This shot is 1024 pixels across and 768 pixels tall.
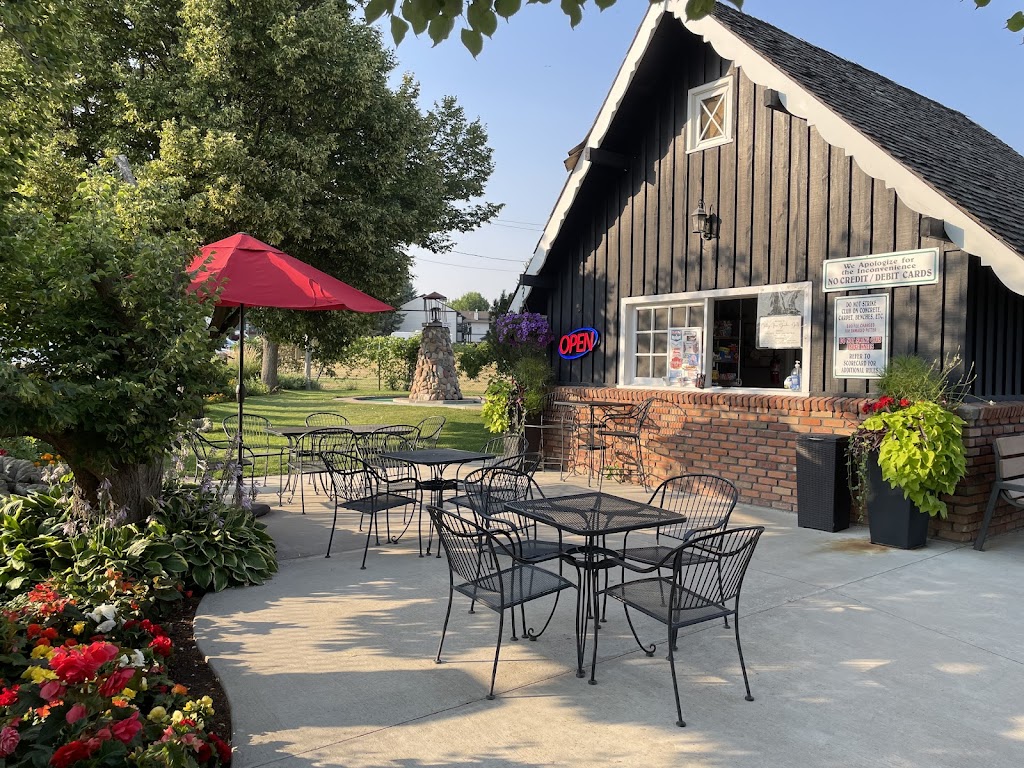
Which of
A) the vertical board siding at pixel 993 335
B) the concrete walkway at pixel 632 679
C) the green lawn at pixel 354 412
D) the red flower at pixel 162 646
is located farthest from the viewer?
the green lawn at pixel 354 412

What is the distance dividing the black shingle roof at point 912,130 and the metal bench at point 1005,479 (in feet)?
5.75

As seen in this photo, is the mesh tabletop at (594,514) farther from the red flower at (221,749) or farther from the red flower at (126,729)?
the red flower at (126,729)

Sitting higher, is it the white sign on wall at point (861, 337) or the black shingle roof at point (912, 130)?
the black shingle roof at point (912, 130)

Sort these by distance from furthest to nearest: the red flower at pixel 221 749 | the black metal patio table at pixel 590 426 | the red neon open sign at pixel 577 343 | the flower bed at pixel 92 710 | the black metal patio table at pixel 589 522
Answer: the red neon open sign at pixel 577 343 < the black metal patio table at pixel 590 426 < the black metal patio table at pixel 589 522 < the red flower at pixel 221 749 < the flower bed at pixel 92 710

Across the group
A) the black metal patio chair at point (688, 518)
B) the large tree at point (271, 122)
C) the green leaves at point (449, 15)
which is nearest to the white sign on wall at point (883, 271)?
the black metal patio chair at point (688, 518)

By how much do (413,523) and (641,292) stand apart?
4473 millimetres

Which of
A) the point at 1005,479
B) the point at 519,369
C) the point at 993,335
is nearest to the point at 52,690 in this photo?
the point at 1005,479

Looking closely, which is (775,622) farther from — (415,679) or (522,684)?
(415,679)

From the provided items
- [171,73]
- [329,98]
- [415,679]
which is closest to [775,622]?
[415,679]

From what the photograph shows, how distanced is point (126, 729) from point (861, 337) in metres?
7.05

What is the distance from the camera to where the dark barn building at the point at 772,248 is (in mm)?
6727

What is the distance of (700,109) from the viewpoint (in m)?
9.09

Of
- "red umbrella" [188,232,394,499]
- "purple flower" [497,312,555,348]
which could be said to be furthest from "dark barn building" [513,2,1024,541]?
"red umbrella" [188,232,394,499]

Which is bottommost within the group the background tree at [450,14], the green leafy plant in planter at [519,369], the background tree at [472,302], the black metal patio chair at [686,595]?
the black metal patio chair at [686,595]
